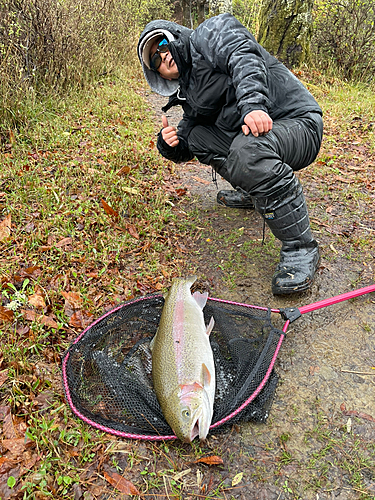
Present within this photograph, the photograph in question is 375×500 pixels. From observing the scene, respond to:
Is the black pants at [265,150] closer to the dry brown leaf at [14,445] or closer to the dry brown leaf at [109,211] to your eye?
the dry brown leaf at [109,211]

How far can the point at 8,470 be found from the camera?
1938 mm

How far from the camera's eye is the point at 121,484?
192cm

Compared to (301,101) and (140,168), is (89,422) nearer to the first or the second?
(301,101)

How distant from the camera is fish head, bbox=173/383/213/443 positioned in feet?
6.27

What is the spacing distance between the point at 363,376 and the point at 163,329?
1295 mm

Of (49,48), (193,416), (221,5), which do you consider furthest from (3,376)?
(221,5)

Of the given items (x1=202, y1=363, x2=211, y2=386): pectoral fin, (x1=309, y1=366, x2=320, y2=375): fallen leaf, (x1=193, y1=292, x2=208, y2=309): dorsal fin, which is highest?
Result: (x1=202, y1=363, x2=211, y2=386): pectoral fin

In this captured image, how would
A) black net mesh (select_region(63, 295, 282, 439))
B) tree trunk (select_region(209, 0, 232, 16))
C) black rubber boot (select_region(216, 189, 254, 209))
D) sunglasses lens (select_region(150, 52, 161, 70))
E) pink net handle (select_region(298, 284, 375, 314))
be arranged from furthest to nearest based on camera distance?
tree trunk (select_region(209, 0, 232, 16)) < black rubber boot (select_region(216, 189, 254, 209)) < sunglasses lens (select_region(150, 52, 161, 70)) < pink net handle (select_region(298, 284, 375, 314)) < black net mesh (select_region(63, 295, 282, 439))

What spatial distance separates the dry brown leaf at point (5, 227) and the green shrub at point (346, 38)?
754 centimetres

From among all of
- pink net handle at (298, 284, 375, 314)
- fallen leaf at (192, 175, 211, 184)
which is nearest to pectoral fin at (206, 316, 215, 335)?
pink net handle at (298, 284, 375, 314)

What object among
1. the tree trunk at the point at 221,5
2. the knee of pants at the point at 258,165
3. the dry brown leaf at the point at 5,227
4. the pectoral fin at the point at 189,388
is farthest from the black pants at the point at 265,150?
the tree trunk at the point at 221,5

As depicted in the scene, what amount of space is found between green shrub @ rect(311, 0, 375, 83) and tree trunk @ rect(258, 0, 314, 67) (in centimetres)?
61

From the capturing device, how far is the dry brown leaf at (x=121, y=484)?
6.23 feet

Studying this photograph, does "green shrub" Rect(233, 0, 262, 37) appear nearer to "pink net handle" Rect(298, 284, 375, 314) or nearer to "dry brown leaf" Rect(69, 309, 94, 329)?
"pink net handle" Rect(298, 284, 375, 314)
